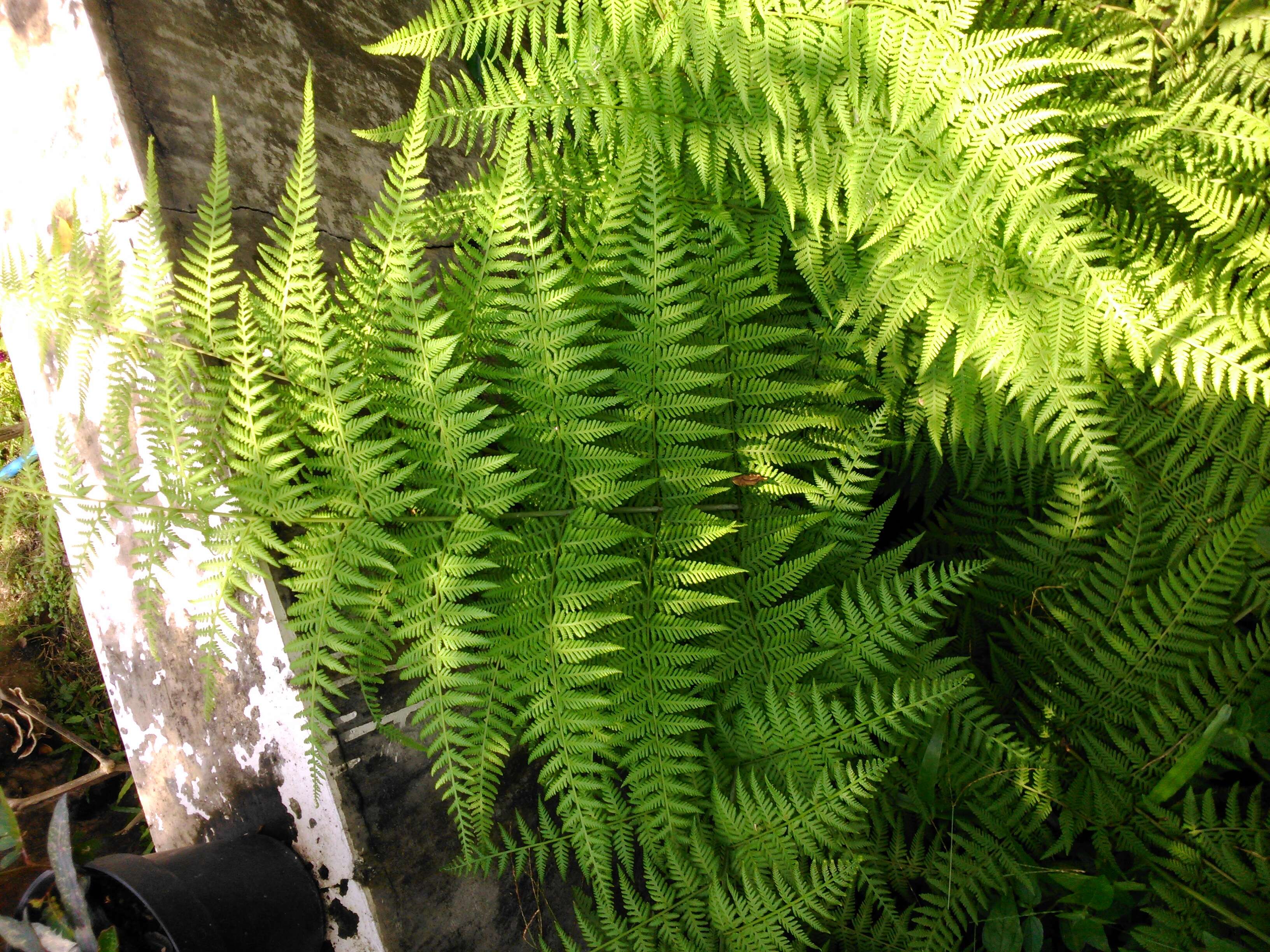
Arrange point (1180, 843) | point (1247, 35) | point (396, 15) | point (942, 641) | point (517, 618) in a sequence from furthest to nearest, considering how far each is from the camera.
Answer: point (396, 15)
point (1247, 35)
point (942, 641)
point (1180, 843)
point (517, 618)

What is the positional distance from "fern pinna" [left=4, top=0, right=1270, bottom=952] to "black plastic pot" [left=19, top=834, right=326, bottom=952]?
393 mm

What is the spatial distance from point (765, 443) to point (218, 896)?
5.44ft

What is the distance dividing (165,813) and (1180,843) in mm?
2588

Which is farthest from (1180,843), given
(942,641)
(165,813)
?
(165,813)

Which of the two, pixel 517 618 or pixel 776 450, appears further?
pixel 776 450

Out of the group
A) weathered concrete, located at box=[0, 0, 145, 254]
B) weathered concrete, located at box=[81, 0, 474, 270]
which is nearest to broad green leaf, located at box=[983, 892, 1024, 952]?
weathered concrete, located at box=[81, 0, 474, 270]

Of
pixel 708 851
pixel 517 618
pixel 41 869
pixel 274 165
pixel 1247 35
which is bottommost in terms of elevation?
pixel 708 851

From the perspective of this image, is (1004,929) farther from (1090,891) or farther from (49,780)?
(49,780)

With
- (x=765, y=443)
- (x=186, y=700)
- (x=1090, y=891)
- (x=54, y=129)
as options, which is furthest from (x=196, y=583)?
(x=1090, y=891)

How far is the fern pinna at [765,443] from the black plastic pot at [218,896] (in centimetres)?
39

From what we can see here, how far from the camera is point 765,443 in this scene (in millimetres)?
1959

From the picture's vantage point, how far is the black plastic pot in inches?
60.6

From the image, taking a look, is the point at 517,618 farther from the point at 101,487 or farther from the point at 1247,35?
the point at 1247,35

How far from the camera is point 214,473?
5.36 feet
